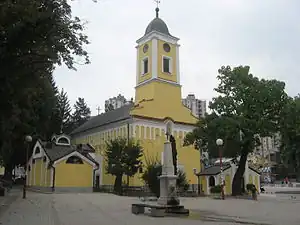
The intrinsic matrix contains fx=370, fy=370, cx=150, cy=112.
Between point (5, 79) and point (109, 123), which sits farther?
point (109, 123)

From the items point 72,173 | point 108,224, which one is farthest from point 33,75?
point 72,173

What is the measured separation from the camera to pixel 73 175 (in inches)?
1617

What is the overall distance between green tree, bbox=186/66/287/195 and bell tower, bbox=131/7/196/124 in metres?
14.7

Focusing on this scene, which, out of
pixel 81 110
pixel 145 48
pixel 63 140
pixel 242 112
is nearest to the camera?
pixel 242 112

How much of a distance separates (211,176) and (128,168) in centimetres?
1026

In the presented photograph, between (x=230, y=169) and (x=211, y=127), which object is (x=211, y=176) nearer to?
(x=230, y=169)

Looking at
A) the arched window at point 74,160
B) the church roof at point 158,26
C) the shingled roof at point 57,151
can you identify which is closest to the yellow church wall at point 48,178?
the shingled roof at point 57,151

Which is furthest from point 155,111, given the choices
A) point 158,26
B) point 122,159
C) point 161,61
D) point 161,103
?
point 122,159

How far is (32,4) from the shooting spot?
441 inches

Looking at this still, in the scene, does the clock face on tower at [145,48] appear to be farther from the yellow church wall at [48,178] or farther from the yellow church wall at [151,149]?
the yellow church wall at [48,178]

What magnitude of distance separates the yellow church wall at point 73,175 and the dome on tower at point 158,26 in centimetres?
2096

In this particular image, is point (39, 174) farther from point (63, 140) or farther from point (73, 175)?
point (63, 140)

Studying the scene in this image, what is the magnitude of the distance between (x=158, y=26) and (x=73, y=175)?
23.7 meters

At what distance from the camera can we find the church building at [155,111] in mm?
46844
